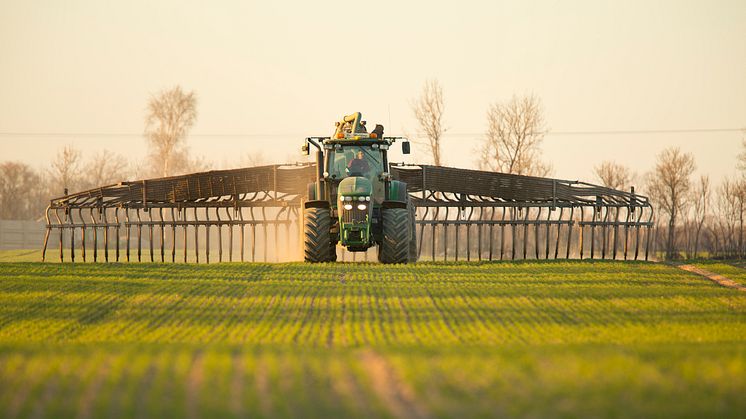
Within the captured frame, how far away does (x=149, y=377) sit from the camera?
8680 mm

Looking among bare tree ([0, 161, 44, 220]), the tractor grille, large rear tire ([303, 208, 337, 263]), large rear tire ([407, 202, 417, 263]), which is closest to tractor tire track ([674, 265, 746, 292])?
large rear tire ([407, 202, 417, 263])

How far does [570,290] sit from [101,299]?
Answer: 8796 mm

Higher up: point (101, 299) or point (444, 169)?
point (444, 169)

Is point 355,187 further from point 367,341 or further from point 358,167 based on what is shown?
point 367,341

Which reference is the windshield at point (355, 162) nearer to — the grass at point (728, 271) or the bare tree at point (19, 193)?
the grass at point (728, 271)

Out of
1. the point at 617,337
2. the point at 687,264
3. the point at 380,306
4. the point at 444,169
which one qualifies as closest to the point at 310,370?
the point at 617,337

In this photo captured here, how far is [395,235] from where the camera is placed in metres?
24.0

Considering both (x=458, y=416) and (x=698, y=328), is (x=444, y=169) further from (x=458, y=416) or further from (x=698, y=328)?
(x=458, y=416)

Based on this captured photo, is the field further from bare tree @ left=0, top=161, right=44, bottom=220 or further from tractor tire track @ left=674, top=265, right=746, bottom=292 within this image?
bare tree @ left=0, top=161, right=44, bottom=220

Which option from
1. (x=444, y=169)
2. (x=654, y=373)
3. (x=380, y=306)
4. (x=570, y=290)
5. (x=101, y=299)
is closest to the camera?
(x=654, y=373)

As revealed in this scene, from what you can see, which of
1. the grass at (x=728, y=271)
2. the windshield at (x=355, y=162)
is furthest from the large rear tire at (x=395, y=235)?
the grass at (x=728, y=271)

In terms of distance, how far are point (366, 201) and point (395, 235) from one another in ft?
4.96

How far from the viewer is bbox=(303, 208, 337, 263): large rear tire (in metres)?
24.2

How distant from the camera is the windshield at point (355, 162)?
974 inches
